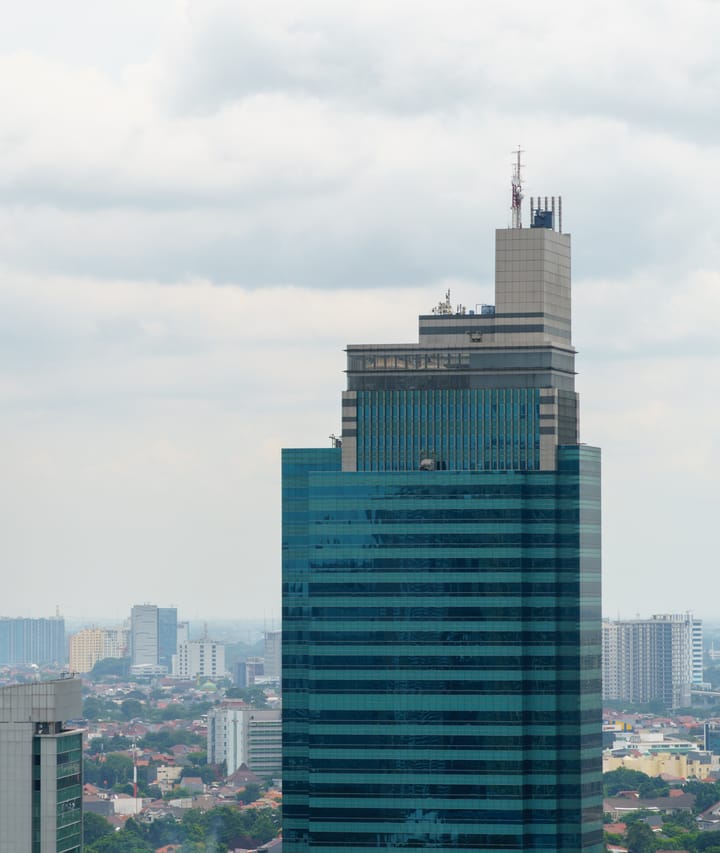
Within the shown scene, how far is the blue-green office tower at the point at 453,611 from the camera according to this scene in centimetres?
14538

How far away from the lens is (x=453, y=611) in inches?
5768

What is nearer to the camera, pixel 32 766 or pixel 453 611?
pixel 32 766

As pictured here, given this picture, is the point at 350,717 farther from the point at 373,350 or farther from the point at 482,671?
the point at 373,350

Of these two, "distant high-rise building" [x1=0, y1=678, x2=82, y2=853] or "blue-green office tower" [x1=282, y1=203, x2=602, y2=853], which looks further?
"blue-green office tower" [x1=282, y1=203, x2=602, y2=853]

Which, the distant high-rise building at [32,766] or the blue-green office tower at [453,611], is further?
the blue-green office tower at [453,611]

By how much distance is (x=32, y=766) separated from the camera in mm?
139000

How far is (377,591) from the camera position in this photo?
485ft

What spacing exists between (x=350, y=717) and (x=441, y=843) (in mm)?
9646

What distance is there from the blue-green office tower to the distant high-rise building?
55.7 feet

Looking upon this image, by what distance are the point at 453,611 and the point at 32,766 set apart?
2777 cm

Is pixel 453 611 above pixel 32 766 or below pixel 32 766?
above

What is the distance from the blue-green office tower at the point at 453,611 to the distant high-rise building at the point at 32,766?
1697 centimetres

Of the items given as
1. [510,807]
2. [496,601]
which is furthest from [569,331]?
[510,807]

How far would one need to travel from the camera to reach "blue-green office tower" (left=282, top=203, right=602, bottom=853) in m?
145
